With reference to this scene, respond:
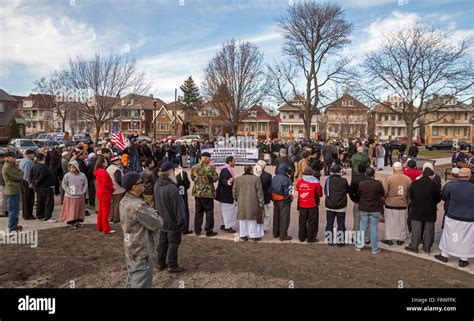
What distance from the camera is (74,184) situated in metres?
8.73

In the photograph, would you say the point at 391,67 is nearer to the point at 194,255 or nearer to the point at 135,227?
the point at 194,255

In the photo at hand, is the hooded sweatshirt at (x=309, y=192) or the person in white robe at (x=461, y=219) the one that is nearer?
the person in white robe at (x=461, y=219)

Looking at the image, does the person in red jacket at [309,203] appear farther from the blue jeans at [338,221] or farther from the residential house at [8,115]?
the residential house at [8,115]

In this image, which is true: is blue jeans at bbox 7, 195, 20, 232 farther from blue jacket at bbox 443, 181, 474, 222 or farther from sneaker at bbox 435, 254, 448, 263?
blue jacket at bbox 443, 181, 474, 222

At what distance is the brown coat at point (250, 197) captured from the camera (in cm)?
796

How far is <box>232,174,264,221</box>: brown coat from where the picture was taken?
7961mm

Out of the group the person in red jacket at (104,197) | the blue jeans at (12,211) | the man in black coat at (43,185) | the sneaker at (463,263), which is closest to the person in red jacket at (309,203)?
the sneaker at (463,263)

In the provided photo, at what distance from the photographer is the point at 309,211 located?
790 cm

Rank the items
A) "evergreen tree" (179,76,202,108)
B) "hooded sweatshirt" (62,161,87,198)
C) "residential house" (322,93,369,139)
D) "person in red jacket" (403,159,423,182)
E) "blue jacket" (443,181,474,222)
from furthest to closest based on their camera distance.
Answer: "evergreen tree" (179,76,202,108)
"residential house" (322,93,369,139)
"hooded sweatshirt" (62,161,87,198)
"person in red jacket" (403,159,423,182)
"blue jacket" (443,181,474,222)

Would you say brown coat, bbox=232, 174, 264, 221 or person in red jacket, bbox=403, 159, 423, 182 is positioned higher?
person in red jacket, bbox=403, 159, 423, 182

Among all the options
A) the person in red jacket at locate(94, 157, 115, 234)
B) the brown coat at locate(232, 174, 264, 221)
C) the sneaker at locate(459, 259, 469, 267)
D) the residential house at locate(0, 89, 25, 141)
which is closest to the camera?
the sneaker at locate(459, 259, 469, 267)

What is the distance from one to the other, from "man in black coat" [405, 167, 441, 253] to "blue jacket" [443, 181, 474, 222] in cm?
53

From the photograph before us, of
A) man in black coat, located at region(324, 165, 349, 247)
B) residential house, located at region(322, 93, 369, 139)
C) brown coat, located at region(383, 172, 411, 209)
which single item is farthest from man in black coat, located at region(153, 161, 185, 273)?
residential house, located at region(322, 93, 369, 139)

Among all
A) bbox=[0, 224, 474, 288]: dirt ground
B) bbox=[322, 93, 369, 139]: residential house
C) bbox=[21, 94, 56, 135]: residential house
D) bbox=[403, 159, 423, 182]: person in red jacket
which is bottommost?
bbox=[0, 224, 474, 288]: dirt ground
